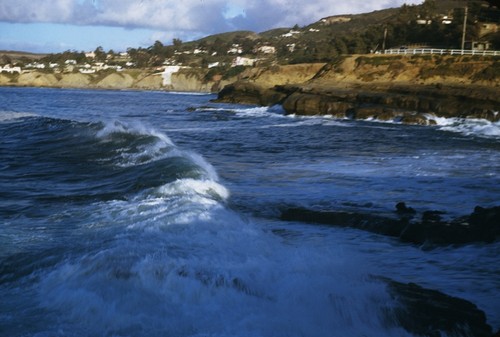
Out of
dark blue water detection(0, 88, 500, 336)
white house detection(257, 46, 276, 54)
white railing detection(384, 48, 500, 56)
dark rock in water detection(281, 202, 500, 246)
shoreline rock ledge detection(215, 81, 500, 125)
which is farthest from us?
white house detection(257, 46, 276, 54)

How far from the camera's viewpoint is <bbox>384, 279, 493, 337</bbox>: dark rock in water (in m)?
3.84

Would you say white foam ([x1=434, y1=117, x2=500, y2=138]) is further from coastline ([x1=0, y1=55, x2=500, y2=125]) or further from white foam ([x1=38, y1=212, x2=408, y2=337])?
white foam ([x1=38, y1=212, x2=408, y2=337])

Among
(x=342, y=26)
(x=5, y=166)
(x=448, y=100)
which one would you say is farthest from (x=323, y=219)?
(x=342, y=26)

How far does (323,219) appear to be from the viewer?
720 cm

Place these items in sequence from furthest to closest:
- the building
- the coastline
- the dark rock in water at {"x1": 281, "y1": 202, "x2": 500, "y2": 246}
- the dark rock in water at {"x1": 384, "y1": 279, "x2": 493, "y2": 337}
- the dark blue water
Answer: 1. the building
2. the coastline
3. the dark rock in water at {"x1": 281, "y1": 202, "x2": 500, "y2": 246}
4. the dark blue water
5. the dark rock in water at {"x1": 384, "y1": 279, "x2": 493, "y2": 337}

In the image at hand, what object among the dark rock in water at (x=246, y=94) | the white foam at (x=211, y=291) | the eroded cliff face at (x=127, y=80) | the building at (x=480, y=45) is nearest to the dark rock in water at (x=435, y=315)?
the white foam at (x=211, y=291)

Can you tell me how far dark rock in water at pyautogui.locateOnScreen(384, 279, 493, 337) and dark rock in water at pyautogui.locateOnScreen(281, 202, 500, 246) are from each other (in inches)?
71.5

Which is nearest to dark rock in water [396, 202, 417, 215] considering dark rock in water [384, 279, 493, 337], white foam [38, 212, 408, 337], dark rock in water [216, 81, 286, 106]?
white foam [38, 212, 408, 337]

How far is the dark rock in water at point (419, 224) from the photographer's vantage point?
6.29m

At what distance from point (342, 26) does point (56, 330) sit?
604 feet

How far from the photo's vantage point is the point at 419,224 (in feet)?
21.8

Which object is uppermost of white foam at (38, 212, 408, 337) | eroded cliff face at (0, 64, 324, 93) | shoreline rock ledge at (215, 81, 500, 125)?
white foam at (38, 212, 408, 337)

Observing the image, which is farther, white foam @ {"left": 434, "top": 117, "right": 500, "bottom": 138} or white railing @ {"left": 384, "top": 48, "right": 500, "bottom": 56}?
white railing @ {"left": 384, "top": 48, "right": 500, "bottom": 56}

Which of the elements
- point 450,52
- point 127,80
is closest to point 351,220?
point 450,52
